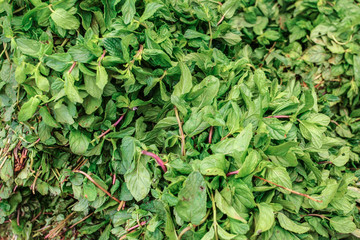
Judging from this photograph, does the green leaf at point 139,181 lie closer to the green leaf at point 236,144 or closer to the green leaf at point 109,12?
the green leaf at point 236,144

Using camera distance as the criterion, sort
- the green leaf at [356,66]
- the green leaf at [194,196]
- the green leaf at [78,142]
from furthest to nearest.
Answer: the green leaf at [356,66] < the green leaf at [78,142] < the green leaf at [194,196]

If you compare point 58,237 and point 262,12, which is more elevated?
point 262,12

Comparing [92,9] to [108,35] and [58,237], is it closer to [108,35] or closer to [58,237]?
[108,35]

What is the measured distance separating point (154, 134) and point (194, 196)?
32 centimetres

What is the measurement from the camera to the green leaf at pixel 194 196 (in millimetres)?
734

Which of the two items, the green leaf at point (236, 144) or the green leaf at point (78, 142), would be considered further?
the green leaf at point (78, 142)

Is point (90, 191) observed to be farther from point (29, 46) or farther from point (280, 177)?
point (280, 177)

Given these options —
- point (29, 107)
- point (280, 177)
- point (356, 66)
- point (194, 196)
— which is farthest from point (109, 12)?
point (356, 66)

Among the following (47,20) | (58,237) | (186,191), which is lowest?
(58,237)

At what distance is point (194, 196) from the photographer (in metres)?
0.74

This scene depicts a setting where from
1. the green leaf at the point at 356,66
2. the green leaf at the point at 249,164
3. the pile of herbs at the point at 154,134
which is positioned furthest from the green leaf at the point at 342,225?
the green leaf at the point at 356,66

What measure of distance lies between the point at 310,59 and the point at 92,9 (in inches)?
43.6

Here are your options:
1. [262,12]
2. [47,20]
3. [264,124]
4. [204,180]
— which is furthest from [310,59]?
[47,20]

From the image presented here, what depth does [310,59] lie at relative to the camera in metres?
1.47
